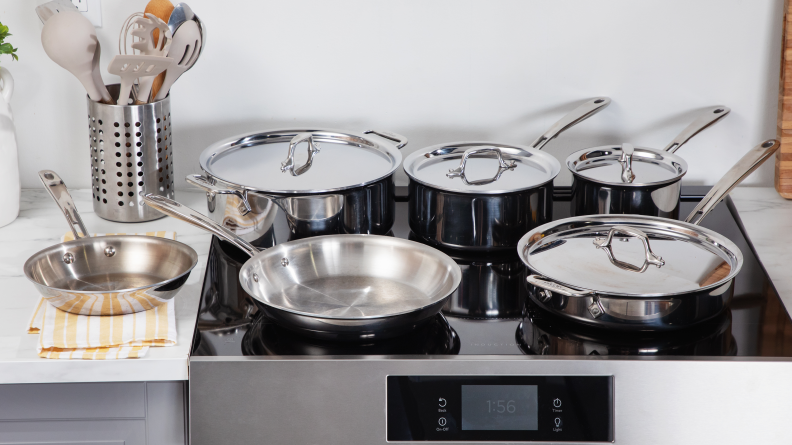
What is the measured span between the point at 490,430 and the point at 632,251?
0.35m

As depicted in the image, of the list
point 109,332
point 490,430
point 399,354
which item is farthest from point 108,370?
point 490,430

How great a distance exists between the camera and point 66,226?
4.13 ft

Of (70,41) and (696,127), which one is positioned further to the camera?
(696,127)

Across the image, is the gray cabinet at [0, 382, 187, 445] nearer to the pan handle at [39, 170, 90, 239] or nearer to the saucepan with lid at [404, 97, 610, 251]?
the pan handle at [39, 170, 90, 239]

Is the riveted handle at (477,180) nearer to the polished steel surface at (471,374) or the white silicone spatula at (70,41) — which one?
the polished steel surface at (471,374)

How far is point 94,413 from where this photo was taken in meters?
0.92

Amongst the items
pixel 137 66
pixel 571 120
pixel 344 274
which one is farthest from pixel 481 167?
pixel 137 66

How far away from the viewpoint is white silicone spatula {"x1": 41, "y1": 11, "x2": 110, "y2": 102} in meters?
1.15

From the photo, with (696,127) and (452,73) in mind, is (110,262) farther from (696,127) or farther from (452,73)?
(696,127)

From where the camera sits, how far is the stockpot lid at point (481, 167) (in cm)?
115

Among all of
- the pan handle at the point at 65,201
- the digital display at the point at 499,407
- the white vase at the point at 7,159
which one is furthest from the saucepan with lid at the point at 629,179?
the white vase at the point at 7,159

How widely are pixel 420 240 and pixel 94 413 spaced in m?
0.55

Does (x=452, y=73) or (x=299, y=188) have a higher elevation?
(x=452, y=73)

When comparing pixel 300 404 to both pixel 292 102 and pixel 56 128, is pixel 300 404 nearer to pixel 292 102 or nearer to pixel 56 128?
pixel 292 102
